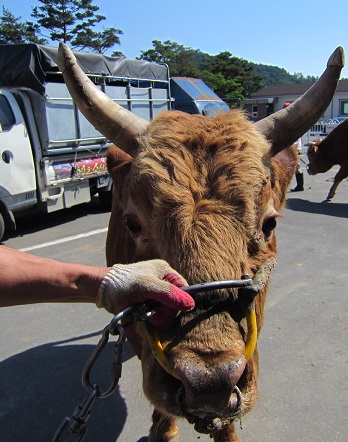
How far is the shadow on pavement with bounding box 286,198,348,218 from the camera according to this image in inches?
396

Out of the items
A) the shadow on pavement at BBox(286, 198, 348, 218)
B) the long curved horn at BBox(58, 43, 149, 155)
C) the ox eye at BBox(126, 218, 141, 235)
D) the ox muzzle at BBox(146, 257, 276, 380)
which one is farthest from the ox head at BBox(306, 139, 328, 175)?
the ox muzzle at BBox(146, 257, 276, 380)

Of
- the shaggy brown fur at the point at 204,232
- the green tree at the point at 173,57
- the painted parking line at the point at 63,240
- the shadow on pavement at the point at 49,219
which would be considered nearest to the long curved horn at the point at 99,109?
the shaggy brown fur at the point at 204,232

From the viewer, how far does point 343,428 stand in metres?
3.23

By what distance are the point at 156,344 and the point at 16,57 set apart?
8381mm

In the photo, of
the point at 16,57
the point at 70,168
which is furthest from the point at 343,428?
the point at 16,57

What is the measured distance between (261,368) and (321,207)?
7.45 m

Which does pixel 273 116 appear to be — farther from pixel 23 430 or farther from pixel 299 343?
pixel 23 430

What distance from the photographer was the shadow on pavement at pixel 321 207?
396 inches

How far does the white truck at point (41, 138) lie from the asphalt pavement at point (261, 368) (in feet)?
7.45

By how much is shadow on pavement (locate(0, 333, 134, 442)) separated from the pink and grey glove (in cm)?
194

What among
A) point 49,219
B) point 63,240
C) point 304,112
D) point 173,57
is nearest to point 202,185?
point 304,112

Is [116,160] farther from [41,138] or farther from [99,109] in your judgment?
[41,138]

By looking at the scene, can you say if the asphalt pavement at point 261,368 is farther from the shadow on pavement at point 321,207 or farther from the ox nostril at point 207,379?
the shadow on pavement at point 321,207

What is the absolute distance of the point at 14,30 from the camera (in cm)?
3966
